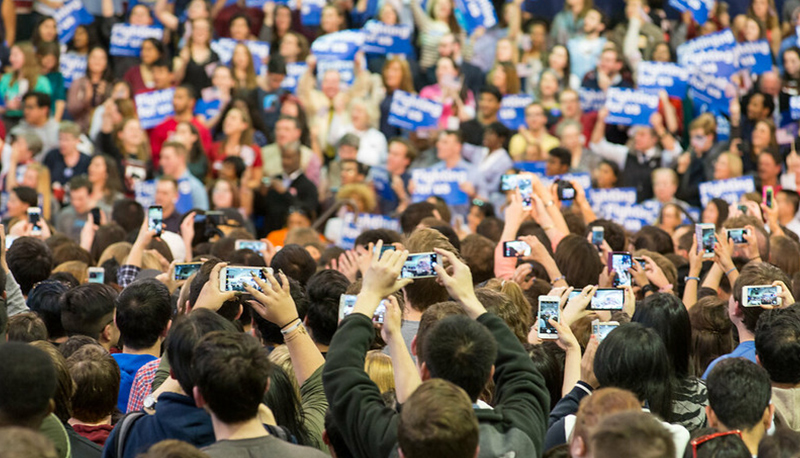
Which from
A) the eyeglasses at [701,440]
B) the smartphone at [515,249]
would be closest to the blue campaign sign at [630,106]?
the smartphone at [515,249]

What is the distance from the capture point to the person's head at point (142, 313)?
5305mm

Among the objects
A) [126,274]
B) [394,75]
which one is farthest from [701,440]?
[394,75]

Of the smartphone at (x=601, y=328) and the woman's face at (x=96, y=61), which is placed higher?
the smartphone at (x=601, y=328)

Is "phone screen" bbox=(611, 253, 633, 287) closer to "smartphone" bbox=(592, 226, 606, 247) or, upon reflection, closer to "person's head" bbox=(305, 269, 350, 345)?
"smartphone" bbox=(592, 226, 606, 247)

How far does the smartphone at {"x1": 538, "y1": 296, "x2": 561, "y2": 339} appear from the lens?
5.13 m

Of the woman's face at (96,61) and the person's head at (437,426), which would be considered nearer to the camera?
the person's head at (437,426)

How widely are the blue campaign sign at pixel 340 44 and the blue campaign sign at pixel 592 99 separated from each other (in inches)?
110

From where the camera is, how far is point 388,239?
23.9 ft

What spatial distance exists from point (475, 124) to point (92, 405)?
32.5 feet

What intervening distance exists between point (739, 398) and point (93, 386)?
2.33 metres

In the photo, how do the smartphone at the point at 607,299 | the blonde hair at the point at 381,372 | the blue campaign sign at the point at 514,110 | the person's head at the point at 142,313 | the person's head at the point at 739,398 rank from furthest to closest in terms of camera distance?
the blue campaign sign at the point at 514,110 < the smartphone at the point at 607,299 < the person's head at the point at 142,313 < the blonde hair at the point at 381,372 < the person's head at the point at 739,398

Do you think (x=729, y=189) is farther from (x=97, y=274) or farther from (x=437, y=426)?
(x=437, y=426)

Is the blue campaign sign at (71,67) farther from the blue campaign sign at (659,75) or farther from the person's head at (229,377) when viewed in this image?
the person's head at (229,377)

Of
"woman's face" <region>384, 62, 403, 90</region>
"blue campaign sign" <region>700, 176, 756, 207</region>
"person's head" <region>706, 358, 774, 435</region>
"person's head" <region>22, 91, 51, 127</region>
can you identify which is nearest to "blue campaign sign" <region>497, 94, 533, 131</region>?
"woman's face" <region>384, 62, 403, 90</region>
